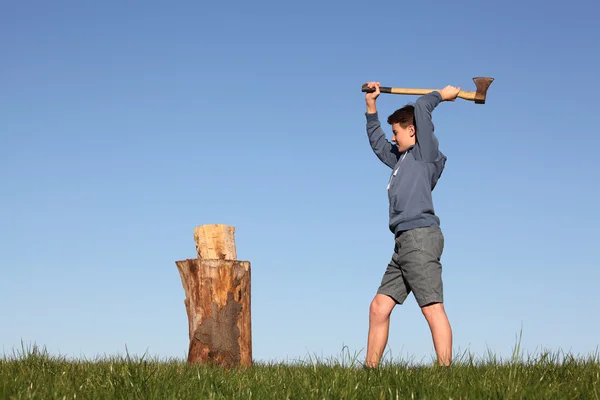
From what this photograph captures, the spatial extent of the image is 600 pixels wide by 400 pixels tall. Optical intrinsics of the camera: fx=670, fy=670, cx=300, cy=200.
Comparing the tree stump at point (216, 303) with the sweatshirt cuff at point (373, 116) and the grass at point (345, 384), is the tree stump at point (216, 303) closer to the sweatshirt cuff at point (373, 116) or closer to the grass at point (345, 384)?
the grass at point (345, 384)

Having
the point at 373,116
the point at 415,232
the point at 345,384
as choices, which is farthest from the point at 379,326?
the point at 373,116

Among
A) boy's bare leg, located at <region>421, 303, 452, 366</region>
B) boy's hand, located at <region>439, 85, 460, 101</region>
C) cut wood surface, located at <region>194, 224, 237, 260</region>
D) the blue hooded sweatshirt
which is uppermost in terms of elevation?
boy's hand, located at <region>439, 85, 460, 101</region>

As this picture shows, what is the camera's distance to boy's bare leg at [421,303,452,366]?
6570 mm

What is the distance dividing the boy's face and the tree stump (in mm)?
2393

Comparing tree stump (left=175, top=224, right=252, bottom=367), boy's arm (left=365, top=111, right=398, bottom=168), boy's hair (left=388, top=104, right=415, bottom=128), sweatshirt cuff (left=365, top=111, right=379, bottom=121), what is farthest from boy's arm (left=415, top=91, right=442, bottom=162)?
tree stump (left=175, top=224, right=252, bottom=367)

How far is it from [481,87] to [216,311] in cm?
400

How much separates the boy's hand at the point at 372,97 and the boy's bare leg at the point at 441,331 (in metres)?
2.41

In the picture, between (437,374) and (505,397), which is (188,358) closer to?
(437,374)

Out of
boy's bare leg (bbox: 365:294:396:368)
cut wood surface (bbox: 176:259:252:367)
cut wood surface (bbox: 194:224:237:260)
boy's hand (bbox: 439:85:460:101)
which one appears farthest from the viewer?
cut wood surface (bbox: 194:224:237:260)

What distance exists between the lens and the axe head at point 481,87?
7.57 meters

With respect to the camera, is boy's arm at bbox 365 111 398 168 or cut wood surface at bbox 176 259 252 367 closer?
boy's arm at bbox 365 111 398 168

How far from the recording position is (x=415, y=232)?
671cm

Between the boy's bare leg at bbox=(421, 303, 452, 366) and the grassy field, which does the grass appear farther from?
the boy's bare leg at bbox=(421, 303, 452, 366)

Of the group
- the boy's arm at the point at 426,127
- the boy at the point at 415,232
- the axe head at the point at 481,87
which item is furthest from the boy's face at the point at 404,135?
the axe head at the point at 481,87
